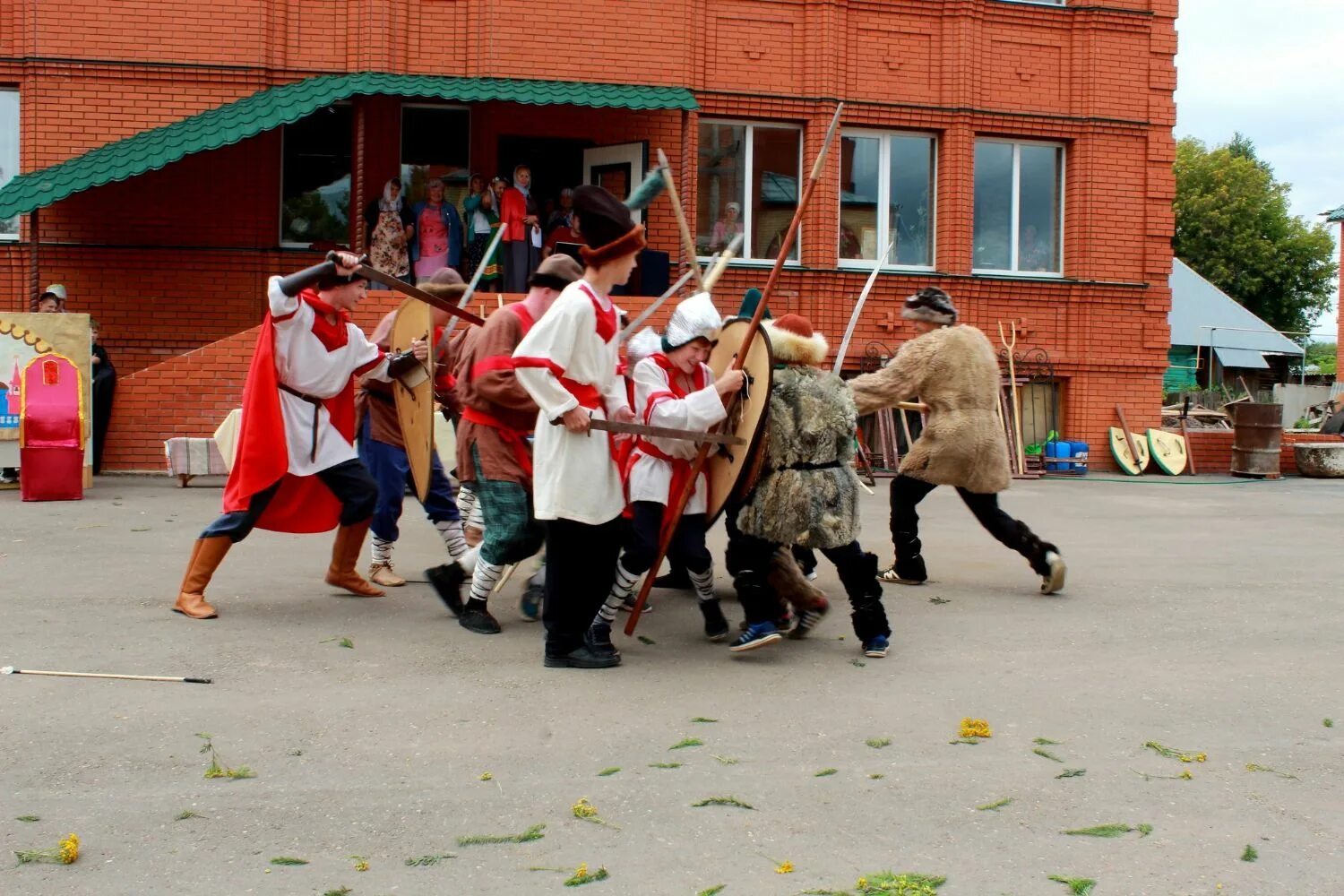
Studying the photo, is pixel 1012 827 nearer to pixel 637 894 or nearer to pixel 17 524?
pixel 637 894

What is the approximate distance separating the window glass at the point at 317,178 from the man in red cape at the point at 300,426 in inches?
390

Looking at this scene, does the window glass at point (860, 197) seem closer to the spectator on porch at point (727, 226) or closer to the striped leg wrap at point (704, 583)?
the spectator on porch at point (727, 226)

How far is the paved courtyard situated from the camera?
3.54 metres

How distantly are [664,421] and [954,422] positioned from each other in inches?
111

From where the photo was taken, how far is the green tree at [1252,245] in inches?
2370

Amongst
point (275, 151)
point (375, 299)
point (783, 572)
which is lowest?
point (783, 572)

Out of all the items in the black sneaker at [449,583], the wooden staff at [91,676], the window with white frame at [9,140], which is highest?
the window with white frame at [9,140]

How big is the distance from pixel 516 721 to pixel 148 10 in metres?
13.4

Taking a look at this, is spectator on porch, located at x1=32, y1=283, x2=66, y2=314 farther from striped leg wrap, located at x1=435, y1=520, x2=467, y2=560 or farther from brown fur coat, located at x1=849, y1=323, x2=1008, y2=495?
brown fur coat, located at x1=849, y1=323, x2=1008, y2=495

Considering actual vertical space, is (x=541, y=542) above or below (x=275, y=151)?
below

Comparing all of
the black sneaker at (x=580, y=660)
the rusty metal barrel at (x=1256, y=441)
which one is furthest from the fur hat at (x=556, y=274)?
the rusty metal barrel at (x=1256, y=441)

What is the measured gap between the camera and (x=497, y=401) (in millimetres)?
5934

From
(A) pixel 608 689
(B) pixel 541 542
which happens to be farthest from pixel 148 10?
(A) pixel 608 689

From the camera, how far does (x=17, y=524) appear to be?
32.6ft
